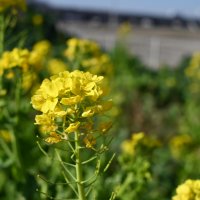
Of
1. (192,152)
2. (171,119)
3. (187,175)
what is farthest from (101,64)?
(171,119)

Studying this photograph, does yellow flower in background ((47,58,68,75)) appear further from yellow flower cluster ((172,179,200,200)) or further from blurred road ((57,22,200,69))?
blurred road ((57,22,200,69))

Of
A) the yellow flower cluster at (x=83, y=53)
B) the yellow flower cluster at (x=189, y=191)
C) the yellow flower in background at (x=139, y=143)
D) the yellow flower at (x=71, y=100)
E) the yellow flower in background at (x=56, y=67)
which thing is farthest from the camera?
the yellow flower in background at (x=56, y=67)

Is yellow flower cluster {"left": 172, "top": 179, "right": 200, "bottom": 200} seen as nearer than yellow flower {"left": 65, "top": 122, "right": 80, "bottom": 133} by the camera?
No

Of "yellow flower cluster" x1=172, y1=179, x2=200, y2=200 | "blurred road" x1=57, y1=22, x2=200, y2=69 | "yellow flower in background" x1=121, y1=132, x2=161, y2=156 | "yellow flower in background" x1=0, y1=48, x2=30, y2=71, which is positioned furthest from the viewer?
"blurred road" x1=57, y1=22, x2=200, y2=69

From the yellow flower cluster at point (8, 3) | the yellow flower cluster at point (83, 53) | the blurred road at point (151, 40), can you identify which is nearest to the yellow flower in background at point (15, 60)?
the yellow flower cluster at point (8, 3)

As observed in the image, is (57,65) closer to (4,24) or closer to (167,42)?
(4,24)

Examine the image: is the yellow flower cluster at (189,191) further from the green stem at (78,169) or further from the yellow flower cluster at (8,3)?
the yellow flower cluster at (8,3)

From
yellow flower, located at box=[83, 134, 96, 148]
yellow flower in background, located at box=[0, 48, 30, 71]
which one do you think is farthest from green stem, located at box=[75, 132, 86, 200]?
yellow flower in background, located at box=[0, 48, 30, 71]
